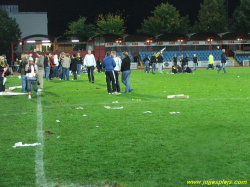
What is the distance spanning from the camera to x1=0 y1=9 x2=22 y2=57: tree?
6931 cm

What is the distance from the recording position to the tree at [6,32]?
69.3 meters

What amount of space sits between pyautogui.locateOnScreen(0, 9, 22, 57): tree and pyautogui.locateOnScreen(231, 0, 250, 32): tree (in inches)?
1619

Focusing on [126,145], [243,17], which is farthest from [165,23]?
[126,145]

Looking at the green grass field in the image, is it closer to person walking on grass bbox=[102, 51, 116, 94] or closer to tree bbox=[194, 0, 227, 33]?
person walking on grass bbox=[102, 51, 116, 94]

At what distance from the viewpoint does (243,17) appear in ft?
253

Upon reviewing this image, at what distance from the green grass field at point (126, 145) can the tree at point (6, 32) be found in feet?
196

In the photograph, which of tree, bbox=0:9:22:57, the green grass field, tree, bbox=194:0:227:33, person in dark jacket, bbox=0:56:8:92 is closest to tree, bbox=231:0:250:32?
tree, bbox=194:0:227:33

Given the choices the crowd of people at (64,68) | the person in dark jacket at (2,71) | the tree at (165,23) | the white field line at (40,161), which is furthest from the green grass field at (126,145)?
the tree at (165,23)

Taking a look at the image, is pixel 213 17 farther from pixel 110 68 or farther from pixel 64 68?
pixel 110 68

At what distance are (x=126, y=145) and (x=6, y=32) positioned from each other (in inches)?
2610

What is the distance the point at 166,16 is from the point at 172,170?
74049 mm

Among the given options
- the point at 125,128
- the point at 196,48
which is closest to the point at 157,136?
the point at 125,128

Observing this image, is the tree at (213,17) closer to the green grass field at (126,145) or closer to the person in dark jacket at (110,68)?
the person in dark jacket at (110,68)

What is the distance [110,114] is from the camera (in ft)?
36.5
